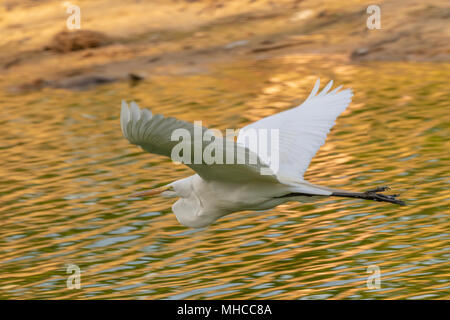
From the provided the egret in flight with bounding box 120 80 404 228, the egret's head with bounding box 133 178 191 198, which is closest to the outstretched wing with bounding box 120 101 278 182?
the egret in flight with bounding box 120 80 404 228

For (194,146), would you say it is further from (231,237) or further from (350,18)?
(350,18)

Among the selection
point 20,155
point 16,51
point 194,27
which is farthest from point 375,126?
point 16,51

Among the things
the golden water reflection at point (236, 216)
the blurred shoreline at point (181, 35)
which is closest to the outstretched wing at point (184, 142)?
the golden water reflection at point (236, 216)

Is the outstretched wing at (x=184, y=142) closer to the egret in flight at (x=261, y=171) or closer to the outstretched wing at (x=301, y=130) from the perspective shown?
the egret in flight at (x=261, y=171)

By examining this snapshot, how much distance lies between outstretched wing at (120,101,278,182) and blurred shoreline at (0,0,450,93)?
402 inches

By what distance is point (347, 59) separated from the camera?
1551 centimetres

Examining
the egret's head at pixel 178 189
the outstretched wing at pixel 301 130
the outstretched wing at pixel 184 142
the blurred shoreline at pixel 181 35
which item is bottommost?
the outstretched wing at pixel 184 142

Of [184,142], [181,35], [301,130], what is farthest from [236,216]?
[181,35]

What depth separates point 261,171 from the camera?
18.2 ft

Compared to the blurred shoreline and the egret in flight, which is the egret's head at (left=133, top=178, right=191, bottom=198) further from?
the blurred shoreline

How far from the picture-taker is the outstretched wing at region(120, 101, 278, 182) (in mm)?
4637

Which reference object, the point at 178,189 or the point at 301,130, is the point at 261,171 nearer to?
the point at 178,189

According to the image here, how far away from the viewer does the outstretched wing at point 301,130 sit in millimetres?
6328

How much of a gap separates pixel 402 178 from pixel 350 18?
8.73m
